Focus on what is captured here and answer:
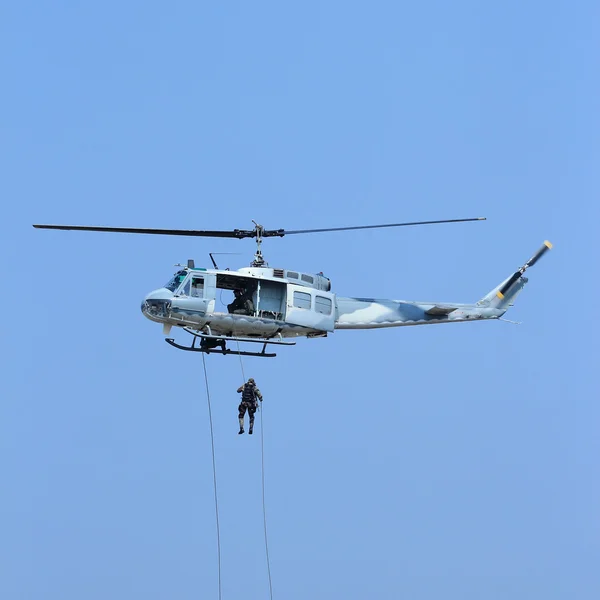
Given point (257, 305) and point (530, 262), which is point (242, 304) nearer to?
point (257, 305)

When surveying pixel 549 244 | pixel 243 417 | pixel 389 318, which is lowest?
pixel 243 417

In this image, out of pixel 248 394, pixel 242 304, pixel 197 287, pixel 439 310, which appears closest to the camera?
pixel 197 287

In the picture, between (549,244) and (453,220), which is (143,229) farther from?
(549,244)

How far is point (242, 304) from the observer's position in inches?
1138

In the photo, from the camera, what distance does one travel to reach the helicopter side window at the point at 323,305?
29288mm

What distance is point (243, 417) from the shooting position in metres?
29.7

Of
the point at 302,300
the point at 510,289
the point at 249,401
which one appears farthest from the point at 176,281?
the point at 510,289

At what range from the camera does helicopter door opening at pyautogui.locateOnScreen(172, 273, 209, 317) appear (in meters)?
28.1

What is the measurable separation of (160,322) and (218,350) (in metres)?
1.29

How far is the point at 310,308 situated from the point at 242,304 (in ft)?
4.54

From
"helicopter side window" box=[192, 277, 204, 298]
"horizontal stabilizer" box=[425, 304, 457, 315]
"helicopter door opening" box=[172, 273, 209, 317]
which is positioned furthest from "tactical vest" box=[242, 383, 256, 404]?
"horizontal stabilizer" box=[425, 304, 457, 315]

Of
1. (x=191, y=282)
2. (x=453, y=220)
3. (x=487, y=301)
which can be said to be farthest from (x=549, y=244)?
(x=191, y=282)

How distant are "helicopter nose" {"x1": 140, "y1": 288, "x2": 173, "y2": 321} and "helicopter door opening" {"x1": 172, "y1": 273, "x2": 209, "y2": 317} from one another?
14 centimetres

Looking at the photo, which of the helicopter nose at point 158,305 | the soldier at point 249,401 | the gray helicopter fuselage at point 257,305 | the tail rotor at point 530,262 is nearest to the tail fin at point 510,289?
the tail rotor at point 530,262
